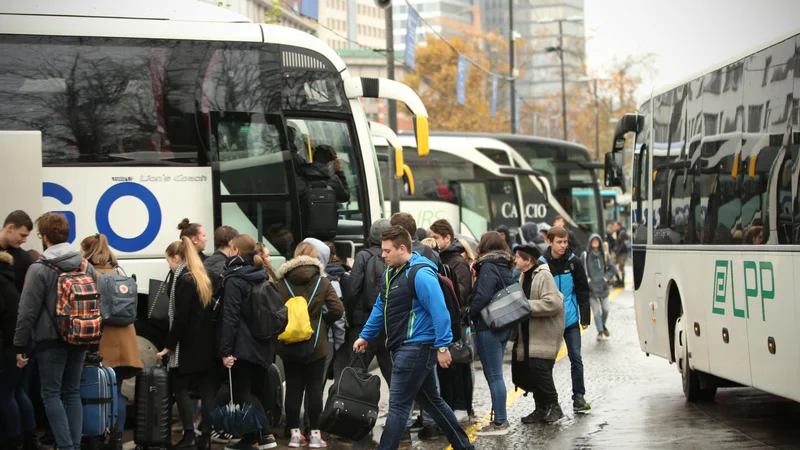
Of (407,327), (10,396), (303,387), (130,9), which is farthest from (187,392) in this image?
(130,9)

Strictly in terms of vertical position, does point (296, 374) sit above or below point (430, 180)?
below

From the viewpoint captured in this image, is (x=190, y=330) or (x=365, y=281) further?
(x=365, y=281)

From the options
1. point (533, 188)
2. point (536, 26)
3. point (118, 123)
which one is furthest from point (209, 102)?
point (536, 26)

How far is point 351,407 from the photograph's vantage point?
852cm

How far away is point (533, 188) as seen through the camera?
32.3 m

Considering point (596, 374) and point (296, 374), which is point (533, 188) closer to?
point (596, 374)

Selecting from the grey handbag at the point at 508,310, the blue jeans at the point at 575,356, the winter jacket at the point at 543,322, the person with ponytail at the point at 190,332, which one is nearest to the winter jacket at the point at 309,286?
the person with ponytail at the point at 190,332

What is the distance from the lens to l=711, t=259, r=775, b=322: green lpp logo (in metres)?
9.34

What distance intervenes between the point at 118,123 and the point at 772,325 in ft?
21.4

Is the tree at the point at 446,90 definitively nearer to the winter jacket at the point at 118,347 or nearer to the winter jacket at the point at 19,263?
the winter jacket at the point at 118,347

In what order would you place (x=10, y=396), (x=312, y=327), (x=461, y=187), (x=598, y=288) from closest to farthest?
1. (x=10, y=396)
2. (x=312, y=327)
3. (x=598, y=288)
4. (x=461, y=187)

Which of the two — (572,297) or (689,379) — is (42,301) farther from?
(689,379)

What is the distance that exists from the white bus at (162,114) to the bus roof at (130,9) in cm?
1

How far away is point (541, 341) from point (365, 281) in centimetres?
173
